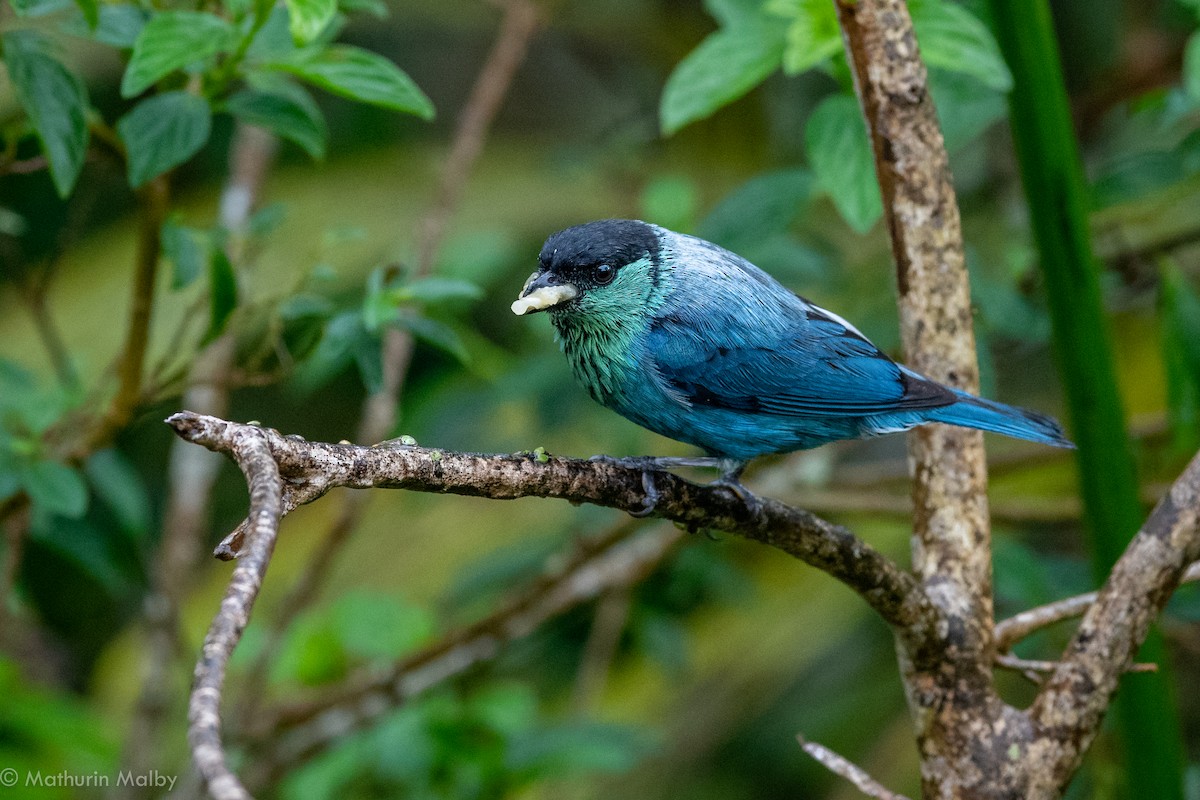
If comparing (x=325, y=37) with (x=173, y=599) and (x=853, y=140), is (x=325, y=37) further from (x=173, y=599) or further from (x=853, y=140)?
(x=173, y=599)

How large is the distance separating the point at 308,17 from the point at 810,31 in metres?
0.99

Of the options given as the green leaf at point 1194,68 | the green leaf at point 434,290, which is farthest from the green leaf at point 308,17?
the green leaf at point 1194,68

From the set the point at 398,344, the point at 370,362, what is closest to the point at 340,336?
the point at 370,362

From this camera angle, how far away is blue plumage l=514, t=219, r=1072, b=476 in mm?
2523

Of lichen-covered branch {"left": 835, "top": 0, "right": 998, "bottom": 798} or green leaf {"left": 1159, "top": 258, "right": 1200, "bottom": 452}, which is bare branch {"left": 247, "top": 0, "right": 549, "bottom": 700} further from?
green leaf {"left": 1159, "top": 258, "right": 1200, "bottom": 452}

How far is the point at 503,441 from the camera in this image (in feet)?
14.4

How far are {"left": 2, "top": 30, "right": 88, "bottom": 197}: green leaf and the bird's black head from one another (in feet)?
2.98

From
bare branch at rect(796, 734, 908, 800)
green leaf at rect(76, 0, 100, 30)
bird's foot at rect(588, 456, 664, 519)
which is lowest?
bare branch at rect(796, 734, 908, 800)

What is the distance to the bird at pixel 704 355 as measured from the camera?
2521 millimetres

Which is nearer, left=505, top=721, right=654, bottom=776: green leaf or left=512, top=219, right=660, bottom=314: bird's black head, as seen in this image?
left=512, top=219, right=660, bottom=314: bird's black head

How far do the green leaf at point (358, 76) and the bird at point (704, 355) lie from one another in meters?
0.48

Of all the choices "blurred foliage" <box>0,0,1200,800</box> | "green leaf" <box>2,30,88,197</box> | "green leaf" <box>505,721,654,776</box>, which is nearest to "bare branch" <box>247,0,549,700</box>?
"blurred foliage" <box>0,0,1200,800</box>

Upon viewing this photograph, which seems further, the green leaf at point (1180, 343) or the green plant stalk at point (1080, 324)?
the green leaf at point (1180, 343)

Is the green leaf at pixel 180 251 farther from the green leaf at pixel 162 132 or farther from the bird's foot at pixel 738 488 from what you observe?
the bird's foot at pixel 738 488
